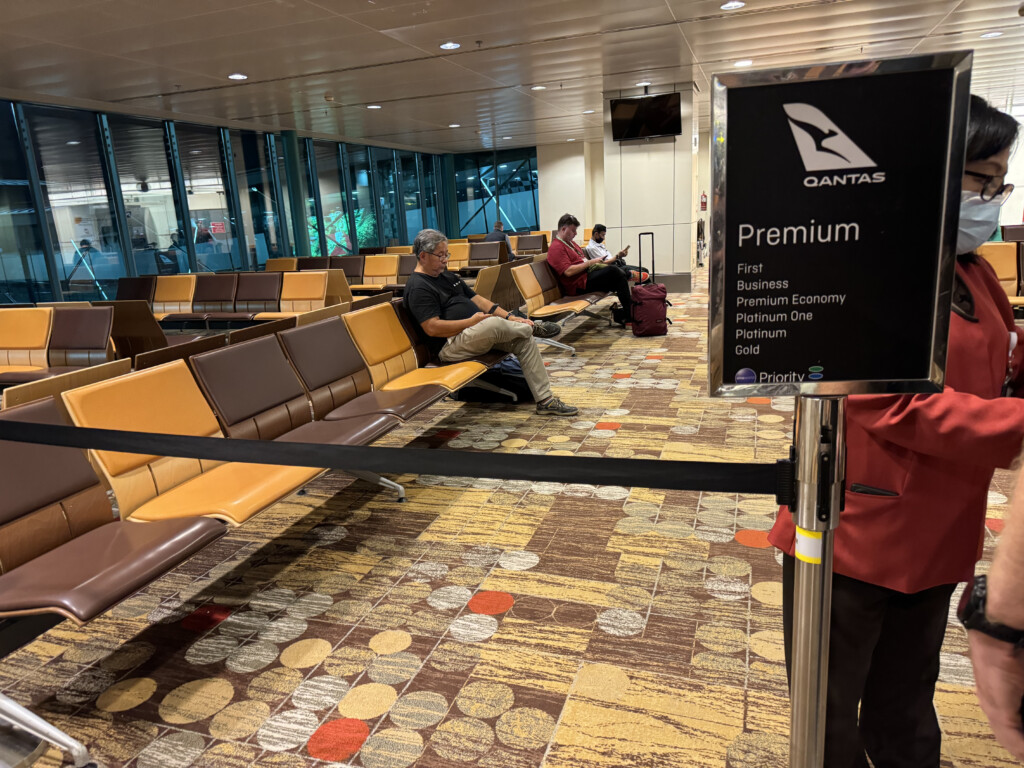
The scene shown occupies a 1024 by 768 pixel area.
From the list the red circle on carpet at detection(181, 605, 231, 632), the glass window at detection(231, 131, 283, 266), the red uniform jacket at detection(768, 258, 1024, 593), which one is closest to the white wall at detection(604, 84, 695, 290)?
the glass window at detection(231, 131, 283, 266)

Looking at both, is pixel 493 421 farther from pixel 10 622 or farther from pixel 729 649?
pixel 10 622

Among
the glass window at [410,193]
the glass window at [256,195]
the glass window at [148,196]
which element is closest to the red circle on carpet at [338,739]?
the glass window at [148,196]

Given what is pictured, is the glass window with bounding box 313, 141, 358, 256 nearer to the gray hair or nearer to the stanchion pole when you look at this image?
the gray hair

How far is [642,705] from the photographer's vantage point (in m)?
1.97

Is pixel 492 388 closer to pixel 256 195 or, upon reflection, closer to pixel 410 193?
pixel 256 195

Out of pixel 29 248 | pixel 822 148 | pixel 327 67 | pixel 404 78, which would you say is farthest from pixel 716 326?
pixel 29 248

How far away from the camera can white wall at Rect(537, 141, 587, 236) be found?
68.7 ft

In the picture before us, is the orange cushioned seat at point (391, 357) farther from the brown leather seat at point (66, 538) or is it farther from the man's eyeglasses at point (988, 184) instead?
the man's eyeglasses at point (988, 184)

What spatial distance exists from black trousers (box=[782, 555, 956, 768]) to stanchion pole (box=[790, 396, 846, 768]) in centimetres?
20

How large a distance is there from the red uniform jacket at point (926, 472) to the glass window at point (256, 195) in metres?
13.6

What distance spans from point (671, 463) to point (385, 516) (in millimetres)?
2306

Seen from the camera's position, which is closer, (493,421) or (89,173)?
(493,421)

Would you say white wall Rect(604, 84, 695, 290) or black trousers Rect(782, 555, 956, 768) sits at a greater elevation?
white wall Rect(604, 84, 695, 290)

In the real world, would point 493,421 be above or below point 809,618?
below
